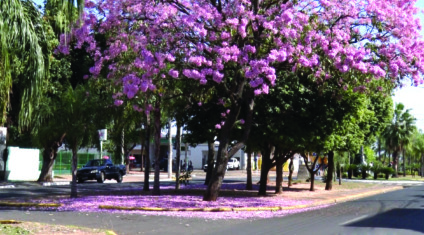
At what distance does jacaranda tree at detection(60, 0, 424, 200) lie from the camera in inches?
636

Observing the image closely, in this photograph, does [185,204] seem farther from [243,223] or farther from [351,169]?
[351,169]

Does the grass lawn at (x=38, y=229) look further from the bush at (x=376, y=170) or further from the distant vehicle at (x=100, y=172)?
the bush at (x=376, y=170)

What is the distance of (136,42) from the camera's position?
55.7ft

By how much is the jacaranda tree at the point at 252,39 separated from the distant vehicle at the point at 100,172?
19.8 m

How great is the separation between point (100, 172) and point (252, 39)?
73.3ft

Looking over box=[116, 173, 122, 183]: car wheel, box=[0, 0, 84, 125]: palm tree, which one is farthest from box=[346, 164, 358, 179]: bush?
box=[0, 0, 84, 125]: palm tree

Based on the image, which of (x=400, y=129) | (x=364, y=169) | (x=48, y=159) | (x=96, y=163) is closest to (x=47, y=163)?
(x=48, y=159)

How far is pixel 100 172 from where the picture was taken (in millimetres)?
36688

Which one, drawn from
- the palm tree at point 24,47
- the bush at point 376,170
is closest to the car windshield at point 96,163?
the palm tree at point 24,47

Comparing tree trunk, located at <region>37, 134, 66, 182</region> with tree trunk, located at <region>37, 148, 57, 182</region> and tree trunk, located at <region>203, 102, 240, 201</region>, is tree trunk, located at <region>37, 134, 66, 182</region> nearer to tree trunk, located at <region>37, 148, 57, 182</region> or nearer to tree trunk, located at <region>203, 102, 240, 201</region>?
tree trunk, located at <region>37, 148, 57, 182</region>

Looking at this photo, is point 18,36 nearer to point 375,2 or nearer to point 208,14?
point 208,14

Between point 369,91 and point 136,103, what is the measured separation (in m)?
8.54

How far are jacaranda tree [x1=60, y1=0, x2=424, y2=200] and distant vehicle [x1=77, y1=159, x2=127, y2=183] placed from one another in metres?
19.8

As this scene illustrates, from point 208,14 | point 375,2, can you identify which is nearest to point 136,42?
point 208,14
